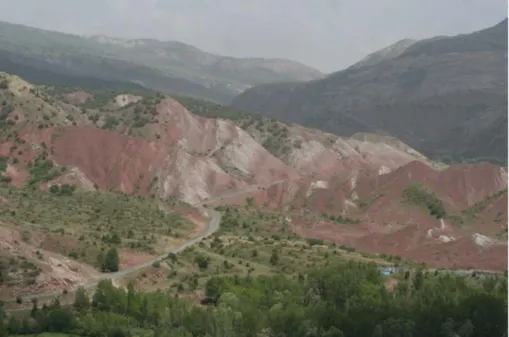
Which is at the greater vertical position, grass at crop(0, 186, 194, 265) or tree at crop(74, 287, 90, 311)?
grass at crop(0, 186, 194, 265)

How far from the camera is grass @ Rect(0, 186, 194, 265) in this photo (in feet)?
283

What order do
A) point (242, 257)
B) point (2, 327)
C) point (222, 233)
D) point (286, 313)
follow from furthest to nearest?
point (222, 233) → point (242, 257) → point (286, 313) → point (2, 327)

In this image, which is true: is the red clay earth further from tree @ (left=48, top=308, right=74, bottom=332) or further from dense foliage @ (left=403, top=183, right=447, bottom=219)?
tree @ (left=48, top=308, right=74, bottom=332)

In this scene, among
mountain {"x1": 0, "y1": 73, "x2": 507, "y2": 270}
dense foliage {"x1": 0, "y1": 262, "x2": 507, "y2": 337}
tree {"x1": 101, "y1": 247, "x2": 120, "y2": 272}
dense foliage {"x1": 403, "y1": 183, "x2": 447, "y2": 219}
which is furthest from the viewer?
dense foliage {"x1": 403, "y1": 183, "x2": 447, "y2": 219}

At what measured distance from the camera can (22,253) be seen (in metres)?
74.2

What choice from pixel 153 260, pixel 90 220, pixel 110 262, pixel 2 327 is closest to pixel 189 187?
pixel 90 220

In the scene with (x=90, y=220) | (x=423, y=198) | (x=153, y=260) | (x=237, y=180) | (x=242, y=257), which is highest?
(x=423, y=198)

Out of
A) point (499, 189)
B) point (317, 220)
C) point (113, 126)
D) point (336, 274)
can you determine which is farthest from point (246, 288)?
point (113, 126)

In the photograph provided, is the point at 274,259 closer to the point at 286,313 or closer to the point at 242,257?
the point at 242,257

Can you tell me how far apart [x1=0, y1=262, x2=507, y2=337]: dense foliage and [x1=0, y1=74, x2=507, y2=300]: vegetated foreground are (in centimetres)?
1383

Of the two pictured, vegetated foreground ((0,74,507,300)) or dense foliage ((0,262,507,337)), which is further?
vegetated foreground ((0,74,507,300))

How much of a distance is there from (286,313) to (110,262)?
25762 millimetres

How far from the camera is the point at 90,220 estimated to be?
101562 millimetres

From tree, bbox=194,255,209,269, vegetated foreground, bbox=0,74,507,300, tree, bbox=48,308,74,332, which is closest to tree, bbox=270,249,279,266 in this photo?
tree, bbox=194,255,209,269
